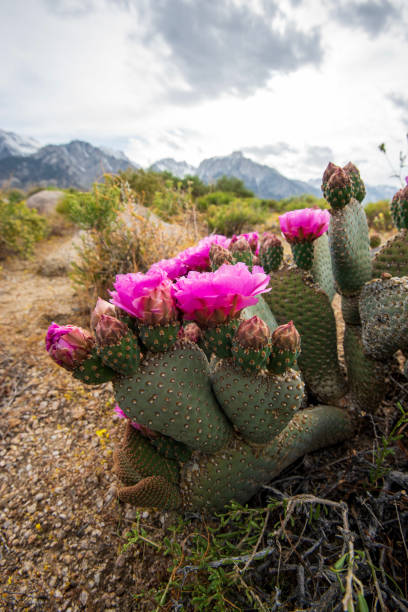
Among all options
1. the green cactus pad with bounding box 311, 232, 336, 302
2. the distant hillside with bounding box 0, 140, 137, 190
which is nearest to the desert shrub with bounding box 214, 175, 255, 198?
the green cactus pad with bounding box 311, 232, 336, 302

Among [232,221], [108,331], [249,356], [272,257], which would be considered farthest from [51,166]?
[249,356]

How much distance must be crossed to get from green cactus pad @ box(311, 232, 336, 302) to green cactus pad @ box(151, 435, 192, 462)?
2.75ft

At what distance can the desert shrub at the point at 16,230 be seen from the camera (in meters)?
4.03

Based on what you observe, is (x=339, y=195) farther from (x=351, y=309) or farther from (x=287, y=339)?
(x=287, y=339)

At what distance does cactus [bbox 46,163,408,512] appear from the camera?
75cm

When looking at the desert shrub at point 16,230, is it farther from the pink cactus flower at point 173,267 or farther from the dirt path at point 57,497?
the pink cactus flower at point 173,267

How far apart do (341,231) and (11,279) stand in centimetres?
361

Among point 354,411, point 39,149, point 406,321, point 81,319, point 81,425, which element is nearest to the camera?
point 406,321

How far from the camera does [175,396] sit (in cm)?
81

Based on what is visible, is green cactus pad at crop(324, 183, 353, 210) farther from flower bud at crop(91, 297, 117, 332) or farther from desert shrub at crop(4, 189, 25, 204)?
desert shrub at crop(4, 189, 25, 204)

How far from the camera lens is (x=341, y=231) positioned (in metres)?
1.13

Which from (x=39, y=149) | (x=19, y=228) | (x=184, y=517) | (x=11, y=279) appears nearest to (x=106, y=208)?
(x=11, y=279)

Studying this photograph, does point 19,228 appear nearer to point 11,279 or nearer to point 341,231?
point 11,279

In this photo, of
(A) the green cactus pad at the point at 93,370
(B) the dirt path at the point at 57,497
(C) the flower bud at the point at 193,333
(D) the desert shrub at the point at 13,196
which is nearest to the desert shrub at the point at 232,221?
(D) the desert shrub at the point at 13,196
